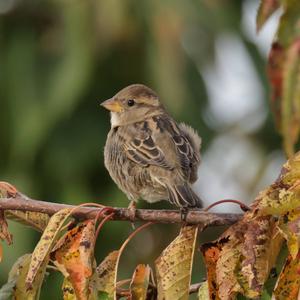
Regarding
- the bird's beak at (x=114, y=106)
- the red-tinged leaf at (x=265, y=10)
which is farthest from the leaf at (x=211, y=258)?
the bird's beak at (x=114, y=106)

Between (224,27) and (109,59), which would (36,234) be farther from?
(224,27)

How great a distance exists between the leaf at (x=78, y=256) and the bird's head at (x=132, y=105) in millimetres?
2526

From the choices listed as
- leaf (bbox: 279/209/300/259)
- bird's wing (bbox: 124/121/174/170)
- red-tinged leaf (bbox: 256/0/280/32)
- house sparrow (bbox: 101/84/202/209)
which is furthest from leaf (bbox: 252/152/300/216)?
bird's wing (bbox: 124/121/174/170)

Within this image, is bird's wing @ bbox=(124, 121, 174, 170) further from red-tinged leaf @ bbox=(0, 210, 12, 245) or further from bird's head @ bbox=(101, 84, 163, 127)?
red-tinged leaf @ bbox=(0, 210, 12, 245)

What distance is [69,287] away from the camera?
2883mm

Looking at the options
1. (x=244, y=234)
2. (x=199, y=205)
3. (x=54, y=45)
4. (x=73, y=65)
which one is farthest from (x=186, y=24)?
(x=244, y=234)

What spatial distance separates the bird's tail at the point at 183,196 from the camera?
4002mm

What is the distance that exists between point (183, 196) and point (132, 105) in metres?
1.55

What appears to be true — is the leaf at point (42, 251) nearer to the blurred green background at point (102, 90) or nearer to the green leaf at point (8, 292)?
the green leaf at point (8, 292)

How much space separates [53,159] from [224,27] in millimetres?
2211

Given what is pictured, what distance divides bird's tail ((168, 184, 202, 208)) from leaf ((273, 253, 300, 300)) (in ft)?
4.06

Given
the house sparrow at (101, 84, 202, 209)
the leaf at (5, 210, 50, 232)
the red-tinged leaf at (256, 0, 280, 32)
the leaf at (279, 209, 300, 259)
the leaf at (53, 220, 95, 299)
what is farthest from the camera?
the house sparrow at (101, 84, 202, 209)

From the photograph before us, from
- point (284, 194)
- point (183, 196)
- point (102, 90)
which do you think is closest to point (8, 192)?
point (183, 196)

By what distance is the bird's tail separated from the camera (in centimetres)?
400
